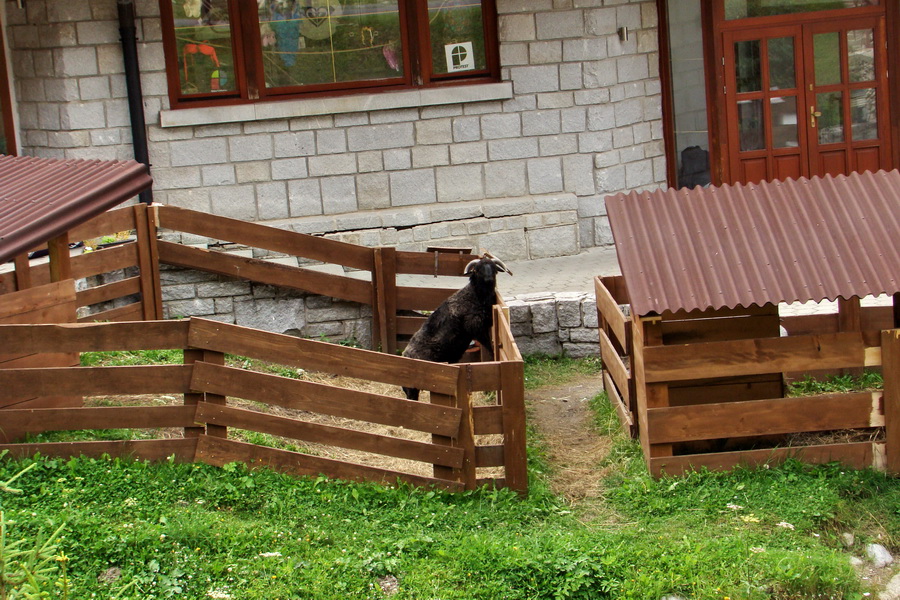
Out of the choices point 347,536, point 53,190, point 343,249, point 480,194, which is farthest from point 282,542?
point 480,194

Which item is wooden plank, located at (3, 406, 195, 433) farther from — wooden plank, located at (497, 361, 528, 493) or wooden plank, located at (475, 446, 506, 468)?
wooden plank, located at (497, 361, 528, 493)

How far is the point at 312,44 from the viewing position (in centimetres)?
1156

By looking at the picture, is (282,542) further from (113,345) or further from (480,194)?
(480,194)

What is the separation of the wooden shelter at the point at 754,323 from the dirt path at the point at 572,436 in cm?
45

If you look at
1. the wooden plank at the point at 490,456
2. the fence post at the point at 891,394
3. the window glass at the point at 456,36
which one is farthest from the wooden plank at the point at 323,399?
the window glass at the point at 456,36

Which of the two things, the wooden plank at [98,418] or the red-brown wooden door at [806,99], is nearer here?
the wooden plank at [98,418]

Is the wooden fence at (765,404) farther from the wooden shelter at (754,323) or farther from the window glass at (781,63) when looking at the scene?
the window glass at (781,63)

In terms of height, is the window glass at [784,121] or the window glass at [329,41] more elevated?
the window glass at [329,41]

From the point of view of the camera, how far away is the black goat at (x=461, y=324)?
8.36 m

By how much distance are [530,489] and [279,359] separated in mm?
1677

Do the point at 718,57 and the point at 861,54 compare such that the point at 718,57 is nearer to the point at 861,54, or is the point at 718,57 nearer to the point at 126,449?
the point at 861,54

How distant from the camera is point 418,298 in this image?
31.9 feet

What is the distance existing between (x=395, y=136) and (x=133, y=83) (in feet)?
9.19

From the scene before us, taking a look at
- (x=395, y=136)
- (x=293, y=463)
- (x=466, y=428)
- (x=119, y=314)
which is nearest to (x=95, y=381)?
(x=293, y=463)
